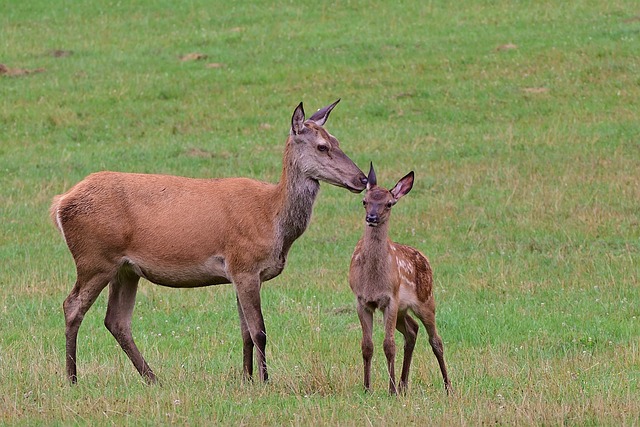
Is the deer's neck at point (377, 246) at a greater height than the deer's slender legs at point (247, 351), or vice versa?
the deer's neck at point (377, 246)

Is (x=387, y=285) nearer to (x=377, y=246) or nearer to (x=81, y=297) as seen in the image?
(x=377, y=246)

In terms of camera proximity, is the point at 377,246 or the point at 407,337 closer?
the point at 377,246

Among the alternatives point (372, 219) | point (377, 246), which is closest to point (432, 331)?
point (377, 246)

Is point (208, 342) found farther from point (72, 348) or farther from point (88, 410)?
point (88, 410)

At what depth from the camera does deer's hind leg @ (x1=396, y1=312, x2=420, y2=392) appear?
338 inches

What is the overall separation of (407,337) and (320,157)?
1535mm

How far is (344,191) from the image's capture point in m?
18.1

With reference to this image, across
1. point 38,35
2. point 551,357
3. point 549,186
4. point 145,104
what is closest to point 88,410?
point 551,357

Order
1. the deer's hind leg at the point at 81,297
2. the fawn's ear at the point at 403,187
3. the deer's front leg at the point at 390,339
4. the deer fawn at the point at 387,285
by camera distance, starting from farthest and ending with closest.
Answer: the deer's hind leg at the point at 81,297
the fawn's ear at the point at 403,187
the deer fawn at the point at 387,285
the deer's front leg at the point at 390,339

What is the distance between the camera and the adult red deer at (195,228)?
28.7 ft

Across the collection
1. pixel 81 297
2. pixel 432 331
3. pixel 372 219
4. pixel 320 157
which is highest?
pixel 320 157

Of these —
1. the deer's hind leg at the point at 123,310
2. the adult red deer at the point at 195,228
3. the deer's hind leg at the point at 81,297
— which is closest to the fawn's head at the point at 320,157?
the adult red deer at the point at 195,228

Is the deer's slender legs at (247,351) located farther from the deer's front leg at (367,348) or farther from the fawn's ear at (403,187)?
the fawn's ear at (403,187)

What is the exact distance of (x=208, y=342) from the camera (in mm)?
10125
